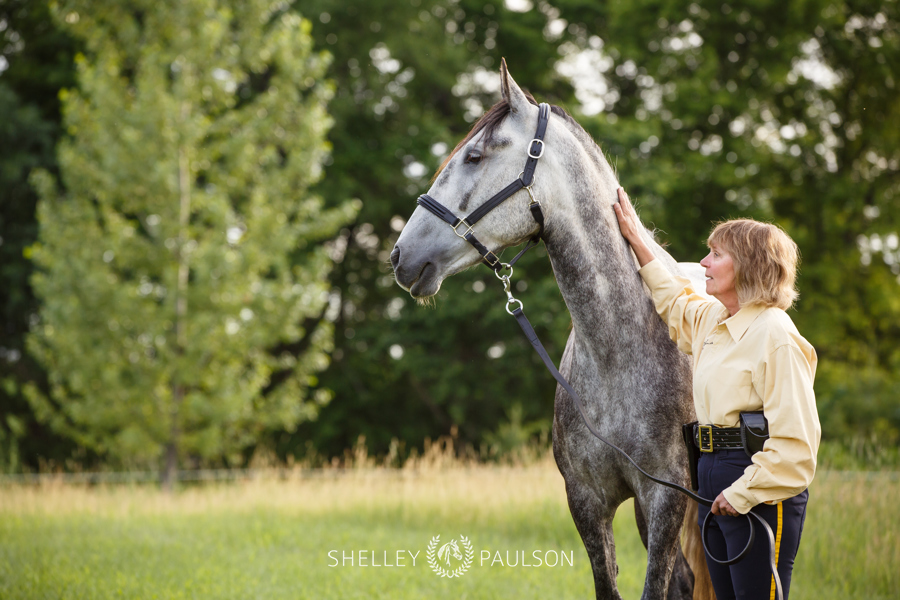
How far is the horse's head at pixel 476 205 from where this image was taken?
252 cm

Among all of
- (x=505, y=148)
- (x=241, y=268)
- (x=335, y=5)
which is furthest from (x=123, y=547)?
(x=335, y=5)

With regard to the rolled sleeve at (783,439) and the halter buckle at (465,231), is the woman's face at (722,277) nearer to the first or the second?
the rolled sleeve at (783,439)

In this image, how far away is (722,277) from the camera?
2.21 m

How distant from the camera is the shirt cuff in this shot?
1.97 metres

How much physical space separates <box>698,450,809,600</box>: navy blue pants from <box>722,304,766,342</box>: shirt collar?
366mm

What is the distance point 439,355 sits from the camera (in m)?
15.6

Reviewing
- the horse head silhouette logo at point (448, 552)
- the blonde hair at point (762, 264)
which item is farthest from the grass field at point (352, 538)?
the blonde hair at point (762, 264)

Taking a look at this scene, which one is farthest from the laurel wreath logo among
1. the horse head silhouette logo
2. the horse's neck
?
the horse's neck

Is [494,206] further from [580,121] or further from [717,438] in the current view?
[580,121]

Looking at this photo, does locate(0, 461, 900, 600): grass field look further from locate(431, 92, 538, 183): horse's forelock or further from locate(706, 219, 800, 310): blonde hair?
locate(431, 92, 538, 183): horse's forelock

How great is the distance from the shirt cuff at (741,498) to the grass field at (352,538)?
2938mm

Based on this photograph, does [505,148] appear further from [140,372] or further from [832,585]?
[140,372]

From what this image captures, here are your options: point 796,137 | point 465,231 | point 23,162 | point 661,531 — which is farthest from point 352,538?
point 796,137

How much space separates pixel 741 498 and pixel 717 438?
226mm
